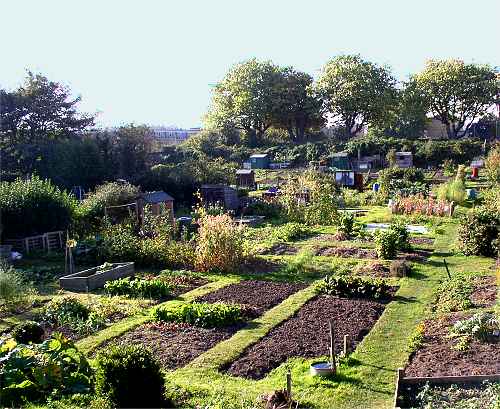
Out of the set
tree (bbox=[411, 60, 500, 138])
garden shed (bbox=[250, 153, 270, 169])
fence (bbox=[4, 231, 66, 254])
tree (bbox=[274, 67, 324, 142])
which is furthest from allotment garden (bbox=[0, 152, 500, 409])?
tree (bbox=[411, 60, 500, 138])

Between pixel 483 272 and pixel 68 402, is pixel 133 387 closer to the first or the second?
pixel 68 402

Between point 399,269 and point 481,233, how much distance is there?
2882 millimetres

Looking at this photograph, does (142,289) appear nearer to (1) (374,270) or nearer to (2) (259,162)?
(1) (374,270)

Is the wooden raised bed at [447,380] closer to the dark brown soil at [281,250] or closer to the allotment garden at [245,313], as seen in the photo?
the allotment garden at [245,313]

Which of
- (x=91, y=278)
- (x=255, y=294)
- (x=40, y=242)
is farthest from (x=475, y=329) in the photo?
(x=40, y=242)

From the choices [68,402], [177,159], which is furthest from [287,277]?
[177,159]

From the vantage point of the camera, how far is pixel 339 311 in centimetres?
985

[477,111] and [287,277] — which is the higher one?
[477,111]

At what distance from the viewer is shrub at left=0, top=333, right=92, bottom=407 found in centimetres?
641

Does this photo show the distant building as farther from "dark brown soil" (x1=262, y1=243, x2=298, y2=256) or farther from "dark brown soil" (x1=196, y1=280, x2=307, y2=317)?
"dark brown soil" (x1=196, y1=280, x2=307, y2=317)

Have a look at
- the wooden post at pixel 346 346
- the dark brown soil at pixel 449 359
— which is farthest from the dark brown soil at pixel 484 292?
the wooden post at pixel 346 346

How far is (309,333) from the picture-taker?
8734 millimetres

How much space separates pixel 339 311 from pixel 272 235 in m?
8.70

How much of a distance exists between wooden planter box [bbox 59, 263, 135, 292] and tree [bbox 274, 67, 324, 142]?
43.9 meters
